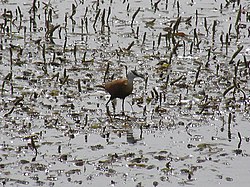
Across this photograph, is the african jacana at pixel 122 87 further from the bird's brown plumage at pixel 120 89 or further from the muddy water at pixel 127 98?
the muddy water at pixel 127 98

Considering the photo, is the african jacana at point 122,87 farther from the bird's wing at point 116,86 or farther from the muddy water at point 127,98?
the muddy water at point 127,98

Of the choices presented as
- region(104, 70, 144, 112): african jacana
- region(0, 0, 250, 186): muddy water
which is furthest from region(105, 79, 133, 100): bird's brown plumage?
region(0, 0, 250, 186): muddy water

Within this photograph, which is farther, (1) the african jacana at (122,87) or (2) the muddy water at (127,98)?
(1) the african jacana at (122,87)

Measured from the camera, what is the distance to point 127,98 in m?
9.50

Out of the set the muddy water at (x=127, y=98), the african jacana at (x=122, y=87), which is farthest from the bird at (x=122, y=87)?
the muddy water at (x=127, y=98)

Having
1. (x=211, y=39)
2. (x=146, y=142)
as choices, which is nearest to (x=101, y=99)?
(x=146, y=142)

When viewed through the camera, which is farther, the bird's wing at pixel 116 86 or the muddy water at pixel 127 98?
the bird's wing at pixel 116 86

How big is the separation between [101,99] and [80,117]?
0.77m

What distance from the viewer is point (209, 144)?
319 inches

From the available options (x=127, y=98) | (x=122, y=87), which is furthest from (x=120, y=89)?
(x=127, y=98)

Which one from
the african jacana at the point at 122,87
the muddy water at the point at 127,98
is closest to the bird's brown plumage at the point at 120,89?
the african jacana at the point at 122,87

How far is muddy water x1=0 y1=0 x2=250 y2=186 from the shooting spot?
7465 mm

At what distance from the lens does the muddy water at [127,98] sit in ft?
24.5

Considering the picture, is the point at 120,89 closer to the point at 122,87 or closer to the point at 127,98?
the point at 122,87
